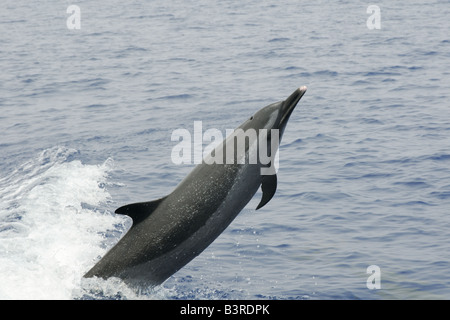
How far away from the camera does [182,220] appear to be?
33.1 feet

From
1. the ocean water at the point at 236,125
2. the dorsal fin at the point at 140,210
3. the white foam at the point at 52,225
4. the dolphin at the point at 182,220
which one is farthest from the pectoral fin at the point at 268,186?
the white foam at the point at 52,225

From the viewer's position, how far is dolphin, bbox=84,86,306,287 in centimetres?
1009

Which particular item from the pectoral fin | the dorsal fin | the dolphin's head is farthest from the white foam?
the dolphin's head

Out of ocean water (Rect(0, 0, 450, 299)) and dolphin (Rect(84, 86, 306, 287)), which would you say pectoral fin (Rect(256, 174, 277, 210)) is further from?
ocean water (Rect(0, 0, 450, 299))

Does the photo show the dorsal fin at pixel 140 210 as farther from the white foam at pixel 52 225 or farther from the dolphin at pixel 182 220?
the white foam at pixel 52 225

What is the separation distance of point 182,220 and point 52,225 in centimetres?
526

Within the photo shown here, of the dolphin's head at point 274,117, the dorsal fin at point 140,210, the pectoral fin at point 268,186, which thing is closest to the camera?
the dorsal fin at point 140,210

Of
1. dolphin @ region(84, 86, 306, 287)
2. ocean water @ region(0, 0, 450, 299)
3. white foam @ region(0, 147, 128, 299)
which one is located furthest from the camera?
ocean water @ region(0, 0, 450, 299)

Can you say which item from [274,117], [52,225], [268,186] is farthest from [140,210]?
[52,225]

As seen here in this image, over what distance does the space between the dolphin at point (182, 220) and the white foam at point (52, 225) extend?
1209 mm

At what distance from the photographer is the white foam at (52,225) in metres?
11.6

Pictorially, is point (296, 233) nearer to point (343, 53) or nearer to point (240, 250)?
point (240, 250)

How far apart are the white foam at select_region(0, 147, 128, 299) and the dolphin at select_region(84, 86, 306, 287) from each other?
121 cm

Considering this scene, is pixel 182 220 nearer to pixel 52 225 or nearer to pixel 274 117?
pixel 274 117
